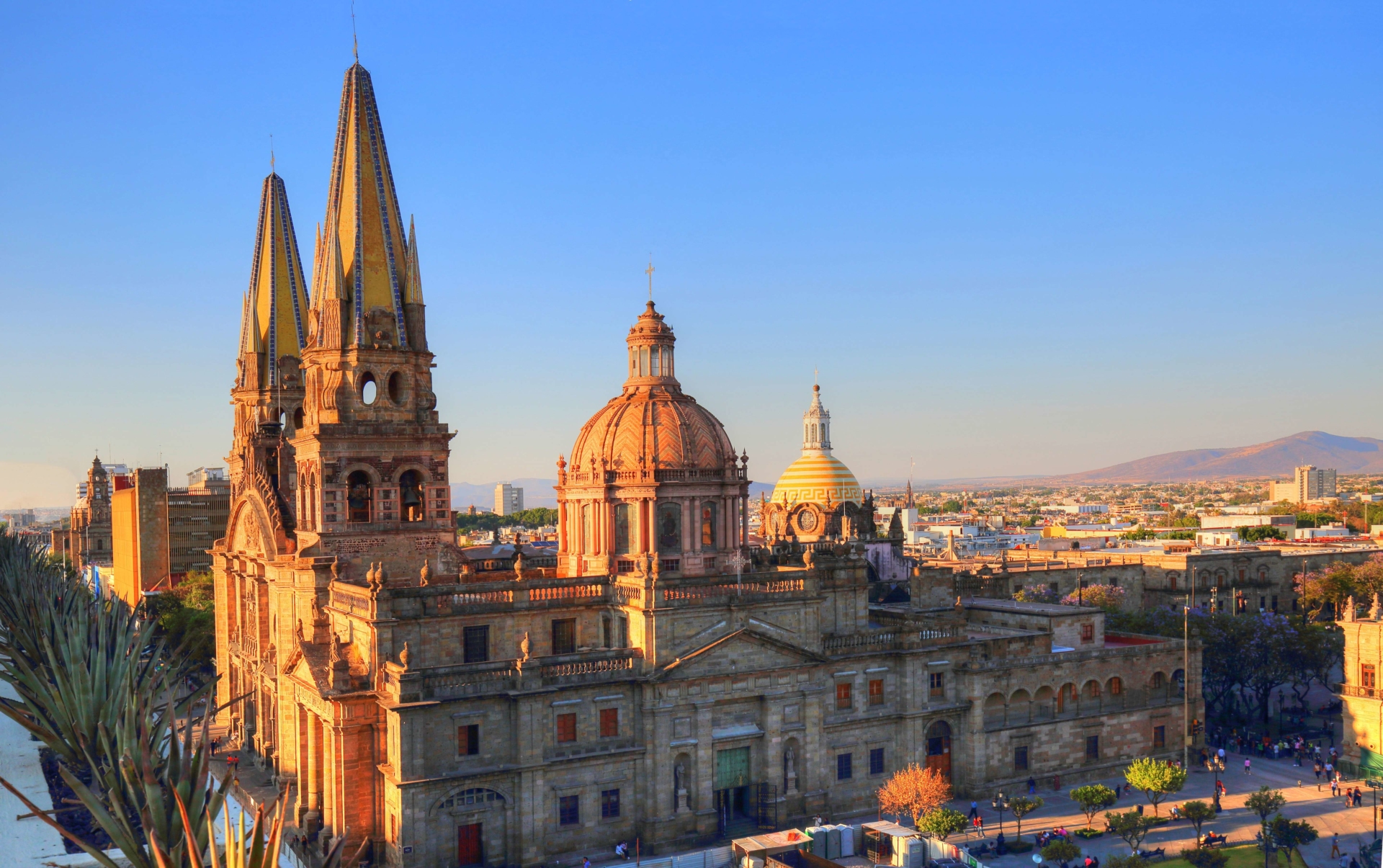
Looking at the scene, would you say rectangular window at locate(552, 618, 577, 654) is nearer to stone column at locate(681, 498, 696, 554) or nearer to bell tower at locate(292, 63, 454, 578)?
stone column at locate(681, 498, 696, 554)

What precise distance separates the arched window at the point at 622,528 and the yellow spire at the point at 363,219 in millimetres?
12584

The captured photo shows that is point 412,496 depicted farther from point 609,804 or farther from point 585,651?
point 609,804

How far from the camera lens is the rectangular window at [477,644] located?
43.8 metres

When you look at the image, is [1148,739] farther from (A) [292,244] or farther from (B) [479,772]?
(A) [292,244]

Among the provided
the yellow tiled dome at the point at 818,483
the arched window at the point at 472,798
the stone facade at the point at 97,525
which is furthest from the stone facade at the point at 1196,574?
the stone facade at the point at 97,525

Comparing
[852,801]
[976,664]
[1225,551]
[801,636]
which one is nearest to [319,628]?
[801,636]

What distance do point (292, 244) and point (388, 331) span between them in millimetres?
18969

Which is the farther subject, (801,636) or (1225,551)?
(1225,551)

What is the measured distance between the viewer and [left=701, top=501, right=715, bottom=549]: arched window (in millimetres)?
49250

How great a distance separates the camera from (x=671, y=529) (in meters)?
48.9

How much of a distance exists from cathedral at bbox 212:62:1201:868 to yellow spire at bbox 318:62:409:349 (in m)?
0.13

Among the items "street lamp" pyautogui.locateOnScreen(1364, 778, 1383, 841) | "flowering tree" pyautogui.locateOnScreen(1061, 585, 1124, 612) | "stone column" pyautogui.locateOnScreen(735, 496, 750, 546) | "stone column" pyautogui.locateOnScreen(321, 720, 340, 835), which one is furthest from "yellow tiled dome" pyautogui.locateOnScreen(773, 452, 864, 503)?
"stone column" pyautogui.locateOnScreen(321, 720, 340, 835)

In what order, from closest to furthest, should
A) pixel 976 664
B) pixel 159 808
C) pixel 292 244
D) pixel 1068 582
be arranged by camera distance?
pixel 159 808 < pixel 976 664 < pixel 292 244 < pixel 1068 582

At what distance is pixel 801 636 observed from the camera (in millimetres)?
46531
